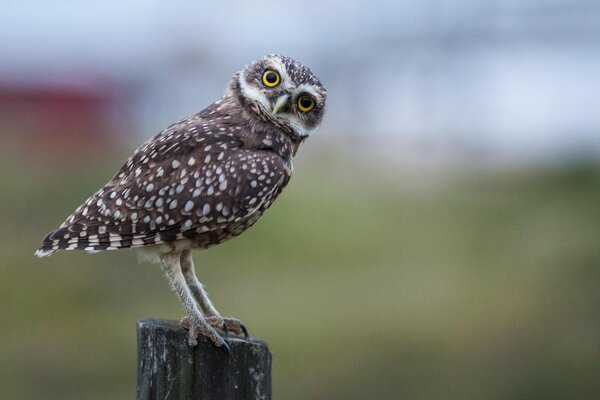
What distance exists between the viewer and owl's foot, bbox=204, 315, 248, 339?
182 inches

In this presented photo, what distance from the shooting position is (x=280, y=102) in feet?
15.7

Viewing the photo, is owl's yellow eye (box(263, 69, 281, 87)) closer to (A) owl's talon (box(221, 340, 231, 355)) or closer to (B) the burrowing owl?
(B) the burrowing owl

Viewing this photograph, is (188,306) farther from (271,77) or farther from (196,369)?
(271,77)

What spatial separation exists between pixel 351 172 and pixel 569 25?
462cm

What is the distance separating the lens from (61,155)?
12609mm

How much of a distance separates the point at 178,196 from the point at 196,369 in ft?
3.24

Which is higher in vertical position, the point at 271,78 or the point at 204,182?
the point at 271,78

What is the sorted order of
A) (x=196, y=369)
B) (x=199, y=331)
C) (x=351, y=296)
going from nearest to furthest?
(x=196, y=369) → (x=199, y=331) → (x=351, y=296)

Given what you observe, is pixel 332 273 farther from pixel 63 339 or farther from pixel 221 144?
pixel 221 144

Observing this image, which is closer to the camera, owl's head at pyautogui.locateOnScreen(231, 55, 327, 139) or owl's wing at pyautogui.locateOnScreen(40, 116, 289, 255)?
owl's wing at pyautogui.locateOnScreen(40, 116, 289, 255)

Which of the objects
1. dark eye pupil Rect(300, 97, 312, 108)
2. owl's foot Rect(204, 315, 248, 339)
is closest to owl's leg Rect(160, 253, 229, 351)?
owl's foot Rect(204, 315, 248, 339)

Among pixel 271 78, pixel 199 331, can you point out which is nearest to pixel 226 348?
pixel 199 331

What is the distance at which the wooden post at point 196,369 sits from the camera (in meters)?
3.72

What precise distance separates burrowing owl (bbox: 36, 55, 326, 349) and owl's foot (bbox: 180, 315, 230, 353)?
0.02 m
